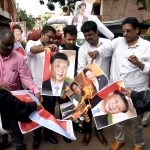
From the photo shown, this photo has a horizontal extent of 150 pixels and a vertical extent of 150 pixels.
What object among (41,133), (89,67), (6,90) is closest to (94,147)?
(41,133)

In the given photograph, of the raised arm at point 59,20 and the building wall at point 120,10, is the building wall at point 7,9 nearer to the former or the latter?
the building wall at point 120,10

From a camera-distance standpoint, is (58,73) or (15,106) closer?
(15,106)

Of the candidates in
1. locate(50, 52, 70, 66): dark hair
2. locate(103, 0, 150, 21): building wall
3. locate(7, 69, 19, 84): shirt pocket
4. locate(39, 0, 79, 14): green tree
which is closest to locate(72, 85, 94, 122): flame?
locate(50, 52, 70, 66): dark hair

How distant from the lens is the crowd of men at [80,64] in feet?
12.4

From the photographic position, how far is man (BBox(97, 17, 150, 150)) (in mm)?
3904

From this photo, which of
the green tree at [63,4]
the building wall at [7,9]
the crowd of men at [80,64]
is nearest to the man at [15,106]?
the crowd of men at [80,64]

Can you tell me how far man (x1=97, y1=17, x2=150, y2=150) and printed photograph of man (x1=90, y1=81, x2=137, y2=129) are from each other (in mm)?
315

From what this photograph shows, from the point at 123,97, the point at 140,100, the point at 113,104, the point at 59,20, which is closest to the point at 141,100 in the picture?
the point at 140,100

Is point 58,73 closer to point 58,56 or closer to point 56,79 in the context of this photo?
point 56,79

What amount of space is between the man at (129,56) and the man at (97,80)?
21 cm

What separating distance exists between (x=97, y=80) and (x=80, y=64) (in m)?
0.39

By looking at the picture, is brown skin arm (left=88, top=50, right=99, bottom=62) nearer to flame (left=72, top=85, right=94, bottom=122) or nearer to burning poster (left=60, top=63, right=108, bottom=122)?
burning poster (left=60, top=63, right=108, bottom=122)

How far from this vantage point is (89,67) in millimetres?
4109

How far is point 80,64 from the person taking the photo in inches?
169
